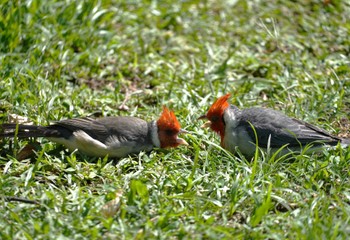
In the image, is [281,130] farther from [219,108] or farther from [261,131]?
[219,108]

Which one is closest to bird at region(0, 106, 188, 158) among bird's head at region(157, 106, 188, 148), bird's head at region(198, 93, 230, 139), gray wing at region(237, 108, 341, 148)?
bird's head at region(157, 106, 188, 148)

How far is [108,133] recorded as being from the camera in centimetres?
570

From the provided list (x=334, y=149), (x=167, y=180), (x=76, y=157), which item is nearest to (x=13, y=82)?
(x=76, y=157)

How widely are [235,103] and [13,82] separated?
6.55 ft

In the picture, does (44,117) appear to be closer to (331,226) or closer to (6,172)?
(6,172)

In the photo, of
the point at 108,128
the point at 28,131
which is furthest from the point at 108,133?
the point at 28,131

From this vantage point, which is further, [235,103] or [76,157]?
[235,103]

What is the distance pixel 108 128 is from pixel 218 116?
89 cm

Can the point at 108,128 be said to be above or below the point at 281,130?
above

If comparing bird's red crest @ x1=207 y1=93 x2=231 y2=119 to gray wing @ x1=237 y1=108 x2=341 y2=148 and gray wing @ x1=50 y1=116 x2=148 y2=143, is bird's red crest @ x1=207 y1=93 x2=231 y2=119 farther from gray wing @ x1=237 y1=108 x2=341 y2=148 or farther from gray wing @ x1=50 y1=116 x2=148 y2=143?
gray wing @ x1=50 y1=116 x2=148 y2=143

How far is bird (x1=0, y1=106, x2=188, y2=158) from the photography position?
5590 mm

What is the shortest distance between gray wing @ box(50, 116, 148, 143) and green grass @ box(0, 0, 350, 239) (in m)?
0.19

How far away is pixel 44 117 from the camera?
6.06 metres

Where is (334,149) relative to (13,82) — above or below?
below
